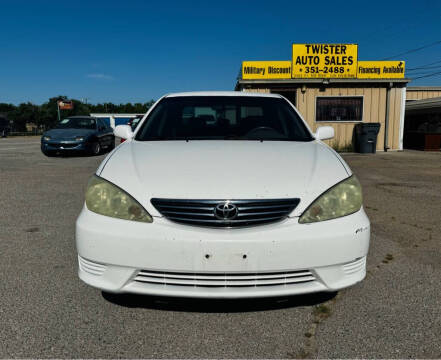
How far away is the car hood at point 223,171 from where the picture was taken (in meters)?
1.98

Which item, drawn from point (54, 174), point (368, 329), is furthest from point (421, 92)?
point (368, 329)

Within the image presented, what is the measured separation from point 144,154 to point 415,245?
2.80 meters

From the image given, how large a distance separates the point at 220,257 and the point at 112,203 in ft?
2.31

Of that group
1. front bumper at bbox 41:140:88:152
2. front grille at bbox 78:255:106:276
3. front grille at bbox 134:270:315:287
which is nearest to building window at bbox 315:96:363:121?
front bumper at bbox 41:140:88:152

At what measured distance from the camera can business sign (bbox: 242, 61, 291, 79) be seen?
604 inches

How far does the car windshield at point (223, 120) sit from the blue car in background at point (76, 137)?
31.1ft

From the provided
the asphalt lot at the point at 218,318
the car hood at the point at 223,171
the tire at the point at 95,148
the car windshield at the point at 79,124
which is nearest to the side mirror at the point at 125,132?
the car hood at the point at 223,171

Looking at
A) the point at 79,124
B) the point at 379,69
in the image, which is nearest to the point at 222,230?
the point at 79,124

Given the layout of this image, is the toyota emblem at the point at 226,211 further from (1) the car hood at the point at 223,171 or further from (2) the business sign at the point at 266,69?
(2) the business sign at the point at 266,69

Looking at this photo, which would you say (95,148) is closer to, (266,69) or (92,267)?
(266,69)

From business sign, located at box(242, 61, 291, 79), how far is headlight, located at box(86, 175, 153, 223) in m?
13.9

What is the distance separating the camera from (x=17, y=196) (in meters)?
5.91

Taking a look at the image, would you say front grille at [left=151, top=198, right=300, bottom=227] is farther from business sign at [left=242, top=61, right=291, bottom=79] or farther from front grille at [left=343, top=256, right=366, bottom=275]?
business sign at [left=242, top=61, right=291, bottom=79]

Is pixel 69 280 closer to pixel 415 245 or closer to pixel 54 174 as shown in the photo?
pixel 415 245
